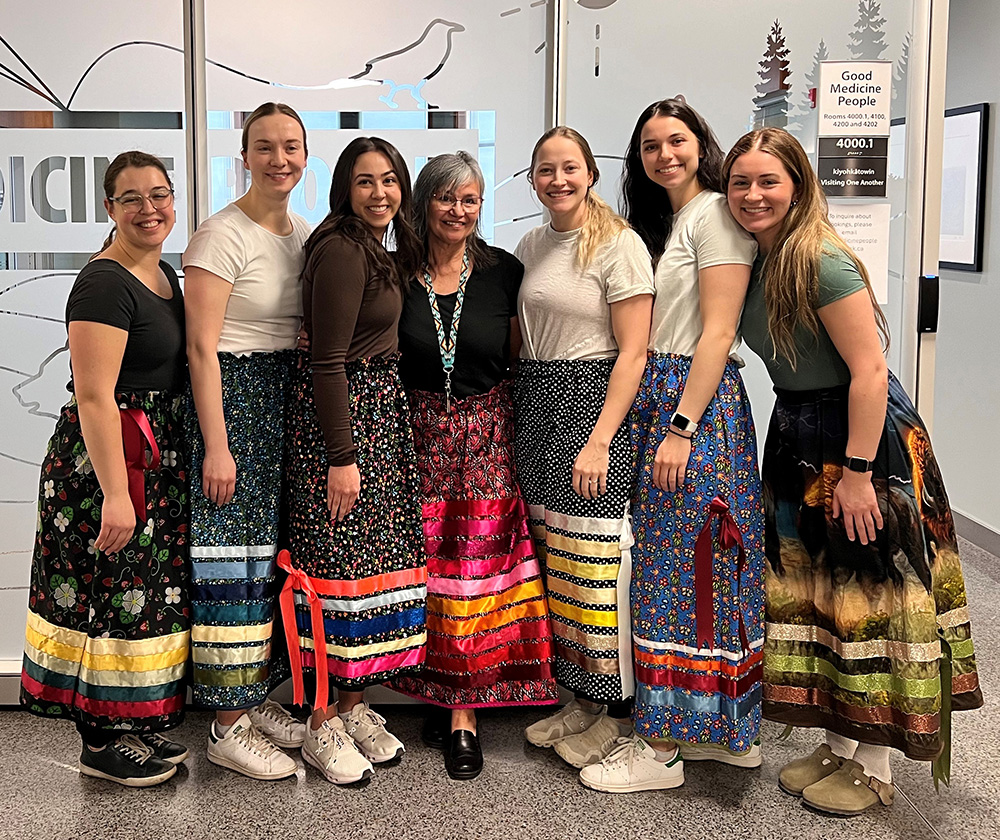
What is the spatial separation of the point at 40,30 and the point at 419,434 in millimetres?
1595

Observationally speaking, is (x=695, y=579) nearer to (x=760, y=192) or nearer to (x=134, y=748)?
(x=760, y=192)

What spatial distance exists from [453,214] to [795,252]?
2.71 feet

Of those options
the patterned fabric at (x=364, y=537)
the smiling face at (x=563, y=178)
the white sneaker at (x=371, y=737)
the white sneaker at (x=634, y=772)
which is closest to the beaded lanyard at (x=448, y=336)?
the patterned fabric at (x=364, y=537)

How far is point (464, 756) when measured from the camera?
2.54 metres

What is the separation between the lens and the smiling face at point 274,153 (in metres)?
2.32

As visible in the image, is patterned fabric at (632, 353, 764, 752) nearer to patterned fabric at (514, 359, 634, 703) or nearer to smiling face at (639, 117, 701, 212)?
patterned fabric at (514, 359, 634, 703)

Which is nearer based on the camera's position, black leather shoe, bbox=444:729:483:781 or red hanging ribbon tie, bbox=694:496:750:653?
red hanging ribbon tie, bbox=694:496:750:653

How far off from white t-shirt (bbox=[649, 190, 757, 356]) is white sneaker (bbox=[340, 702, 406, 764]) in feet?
4.13

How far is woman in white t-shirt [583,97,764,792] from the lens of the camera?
2.30 m

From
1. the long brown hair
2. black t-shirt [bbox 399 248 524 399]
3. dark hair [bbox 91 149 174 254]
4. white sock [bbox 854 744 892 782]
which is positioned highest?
dark hair [bbox 91 149 174 254]

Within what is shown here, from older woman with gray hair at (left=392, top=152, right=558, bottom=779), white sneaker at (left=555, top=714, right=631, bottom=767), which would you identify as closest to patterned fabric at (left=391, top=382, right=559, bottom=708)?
older woman with gray hair at (left=392, top=152, right=558, bottom=779)

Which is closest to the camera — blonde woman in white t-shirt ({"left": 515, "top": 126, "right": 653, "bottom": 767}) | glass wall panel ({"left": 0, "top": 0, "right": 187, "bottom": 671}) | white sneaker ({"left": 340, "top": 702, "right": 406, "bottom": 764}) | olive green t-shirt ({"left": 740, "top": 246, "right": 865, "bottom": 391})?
olive green t-shirt ({"left": 740, "top": 246, "right": 865, "bottom": 391})

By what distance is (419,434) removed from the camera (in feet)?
8.30

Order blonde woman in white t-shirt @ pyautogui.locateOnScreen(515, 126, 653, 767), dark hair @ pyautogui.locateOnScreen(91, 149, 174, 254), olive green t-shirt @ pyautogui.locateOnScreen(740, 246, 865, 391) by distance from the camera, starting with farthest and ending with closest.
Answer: blonde woman in white t-shirt @ pyautogui.locateOnScreen(515, 126, 653, 767) → dark hair @ pyautogui.locateOnScreen(91, 149, 174, 254) → olive green t-shirt @ pyautogui.locateOnScreen(740, 246, 865, 391)
